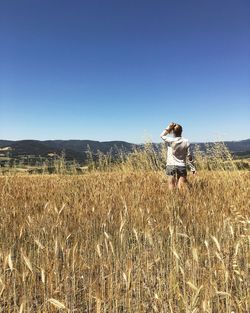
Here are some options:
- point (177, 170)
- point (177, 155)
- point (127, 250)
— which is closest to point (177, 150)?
point (177, 155)

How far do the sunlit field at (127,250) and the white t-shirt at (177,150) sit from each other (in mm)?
620

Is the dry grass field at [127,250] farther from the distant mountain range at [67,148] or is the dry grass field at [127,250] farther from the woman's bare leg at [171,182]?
the distant mountain range at [67,148]

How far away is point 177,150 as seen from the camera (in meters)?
6.87

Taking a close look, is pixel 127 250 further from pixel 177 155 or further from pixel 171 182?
pixel 177 155

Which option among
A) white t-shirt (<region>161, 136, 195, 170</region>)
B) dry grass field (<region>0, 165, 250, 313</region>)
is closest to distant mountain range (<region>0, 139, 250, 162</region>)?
white t-shirt (<region>161, 136, 195, 170</region>)

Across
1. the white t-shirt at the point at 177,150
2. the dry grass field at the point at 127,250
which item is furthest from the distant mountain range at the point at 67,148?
the dry grass field at the point at 127,250

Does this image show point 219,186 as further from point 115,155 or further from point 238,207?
point 115,155

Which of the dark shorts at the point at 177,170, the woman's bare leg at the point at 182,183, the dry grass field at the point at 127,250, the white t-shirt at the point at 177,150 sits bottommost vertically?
the dry grass field at the point at 127,250

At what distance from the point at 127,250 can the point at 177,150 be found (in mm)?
4001

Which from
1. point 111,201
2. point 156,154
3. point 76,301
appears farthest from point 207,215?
point 156,154

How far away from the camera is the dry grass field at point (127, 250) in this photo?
7.32 feet

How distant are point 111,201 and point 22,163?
6966mm

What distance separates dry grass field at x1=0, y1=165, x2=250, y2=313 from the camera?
223cm

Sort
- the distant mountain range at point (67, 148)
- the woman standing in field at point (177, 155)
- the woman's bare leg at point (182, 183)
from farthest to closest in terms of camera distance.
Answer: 1. the distant mountain range at point (67, 148)
2. the woman standing in field at point (177, 155)
3. the woman's bare leg at point (182, 183)
